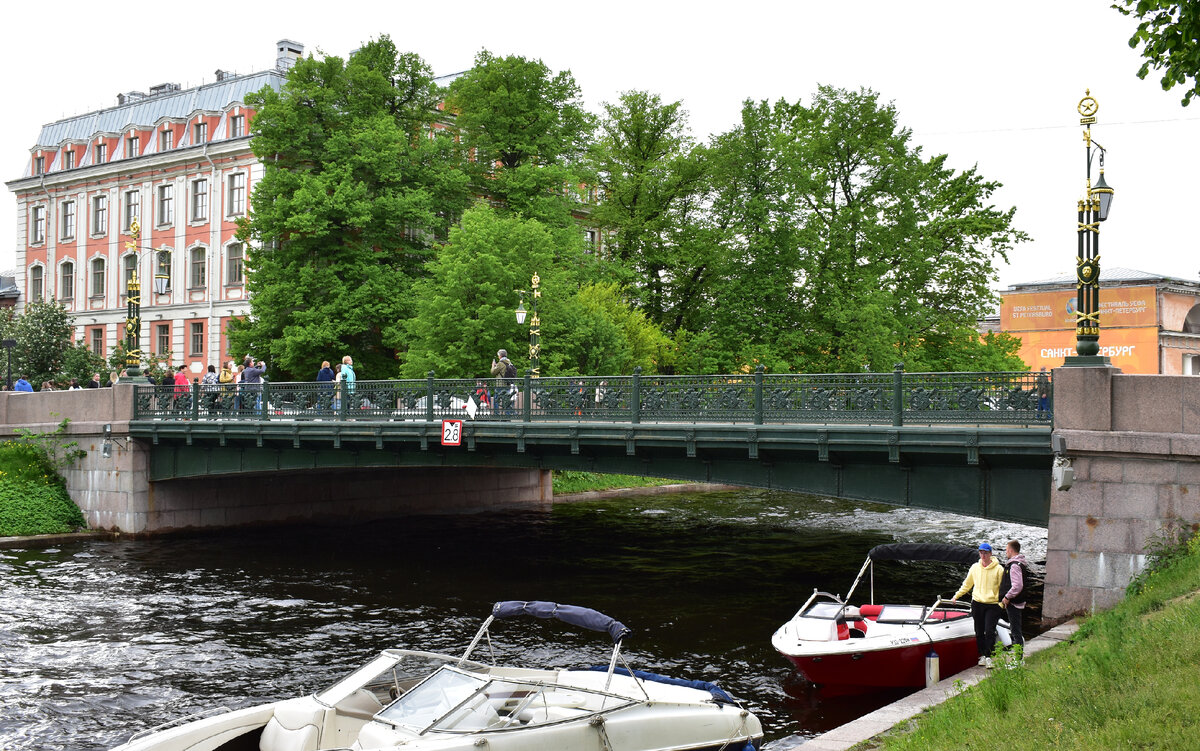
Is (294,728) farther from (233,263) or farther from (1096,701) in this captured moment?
(233,263)

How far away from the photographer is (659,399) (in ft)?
69.7

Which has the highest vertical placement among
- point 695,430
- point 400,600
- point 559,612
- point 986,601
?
point 695,430

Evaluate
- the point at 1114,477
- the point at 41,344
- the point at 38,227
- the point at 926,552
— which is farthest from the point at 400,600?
the point at 38,227

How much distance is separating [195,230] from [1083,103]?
47879mm

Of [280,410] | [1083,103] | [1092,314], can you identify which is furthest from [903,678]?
[280,410]

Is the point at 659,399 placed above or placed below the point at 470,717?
above

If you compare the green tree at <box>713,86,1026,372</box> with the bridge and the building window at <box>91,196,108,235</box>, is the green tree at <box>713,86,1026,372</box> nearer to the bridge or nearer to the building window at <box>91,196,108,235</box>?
the bridge

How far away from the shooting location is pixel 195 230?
181ft

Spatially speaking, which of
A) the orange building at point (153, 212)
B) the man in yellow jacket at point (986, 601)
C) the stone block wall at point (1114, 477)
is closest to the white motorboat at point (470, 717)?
the man in yellow jacket at point (986, 601)

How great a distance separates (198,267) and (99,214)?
31.0ft

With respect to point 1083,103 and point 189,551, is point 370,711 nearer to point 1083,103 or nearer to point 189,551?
point 1083,103

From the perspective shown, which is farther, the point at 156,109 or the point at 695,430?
the point at 156,109

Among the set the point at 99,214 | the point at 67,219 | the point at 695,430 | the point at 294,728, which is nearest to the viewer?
the point at 294,728

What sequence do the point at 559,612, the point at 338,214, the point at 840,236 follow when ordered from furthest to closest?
the point at 338,214
the point at 840,236
the point at 559,612
